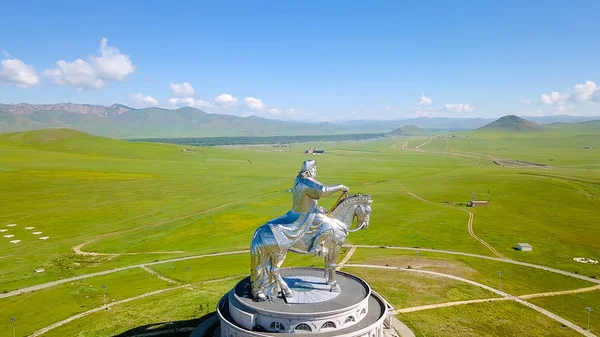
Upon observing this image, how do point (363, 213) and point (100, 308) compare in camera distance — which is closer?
point (363, 213)

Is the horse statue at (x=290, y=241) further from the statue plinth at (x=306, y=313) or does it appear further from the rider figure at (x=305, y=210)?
the statue plinth at (x=306, y=313)

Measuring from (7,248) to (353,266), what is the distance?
155ft

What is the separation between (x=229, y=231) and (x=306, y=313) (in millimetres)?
42516

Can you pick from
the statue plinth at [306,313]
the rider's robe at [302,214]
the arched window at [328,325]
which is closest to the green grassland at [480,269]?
the statue plinth at [306,313]

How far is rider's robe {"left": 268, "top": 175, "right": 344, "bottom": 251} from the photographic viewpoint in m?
26.2

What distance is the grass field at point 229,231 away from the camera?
120 feet

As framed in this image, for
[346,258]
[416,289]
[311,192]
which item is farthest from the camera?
[346,258]

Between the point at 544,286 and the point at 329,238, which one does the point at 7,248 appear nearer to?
the point at 329,238

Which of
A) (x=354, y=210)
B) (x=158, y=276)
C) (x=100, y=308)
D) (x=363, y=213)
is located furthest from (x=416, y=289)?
(x=100, y=308)

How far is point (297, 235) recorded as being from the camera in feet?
87.9

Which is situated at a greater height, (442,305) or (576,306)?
(442,305)

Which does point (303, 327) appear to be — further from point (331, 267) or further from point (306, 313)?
point (331, 267)

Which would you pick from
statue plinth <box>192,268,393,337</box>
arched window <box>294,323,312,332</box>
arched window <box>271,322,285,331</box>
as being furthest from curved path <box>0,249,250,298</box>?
arched window <box>294,323,312,332</box>

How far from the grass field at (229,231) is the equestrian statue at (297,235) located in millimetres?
10656
